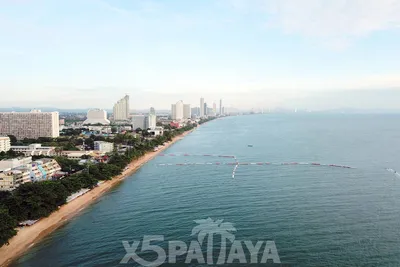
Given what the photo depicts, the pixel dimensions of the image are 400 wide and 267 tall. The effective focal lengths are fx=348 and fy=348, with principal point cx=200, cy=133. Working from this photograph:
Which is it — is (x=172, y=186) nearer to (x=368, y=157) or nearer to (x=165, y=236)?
(x=165, y=236)

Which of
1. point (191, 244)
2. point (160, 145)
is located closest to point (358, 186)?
point (191, 244)

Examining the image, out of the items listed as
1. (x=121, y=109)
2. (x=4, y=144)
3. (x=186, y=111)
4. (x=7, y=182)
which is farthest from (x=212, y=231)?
(x=186, y=111)

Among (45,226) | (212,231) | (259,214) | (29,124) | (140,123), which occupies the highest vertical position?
(29,124)

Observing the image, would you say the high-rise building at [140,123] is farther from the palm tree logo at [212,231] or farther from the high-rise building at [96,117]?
the palm tree logo at [212,231]

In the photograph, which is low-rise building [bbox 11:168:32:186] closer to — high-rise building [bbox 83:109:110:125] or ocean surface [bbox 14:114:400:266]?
ocean surface [bbox 14:114:400:266]

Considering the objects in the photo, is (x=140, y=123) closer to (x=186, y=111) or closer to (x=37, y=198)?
(x=37, y=198)

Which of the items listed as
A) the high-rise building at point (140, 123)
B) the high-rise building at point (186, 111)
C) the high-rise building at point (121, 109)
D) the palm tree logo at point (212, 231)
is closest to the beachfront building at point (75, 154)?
the palm tree logo at point (212, 231)

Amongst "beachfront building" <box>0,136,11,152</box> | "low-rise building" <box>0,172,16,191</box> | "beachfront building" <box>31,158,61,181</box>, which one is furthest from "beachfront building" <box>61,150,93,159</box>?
"low-rise building" <box>0,172,16,191</box>
